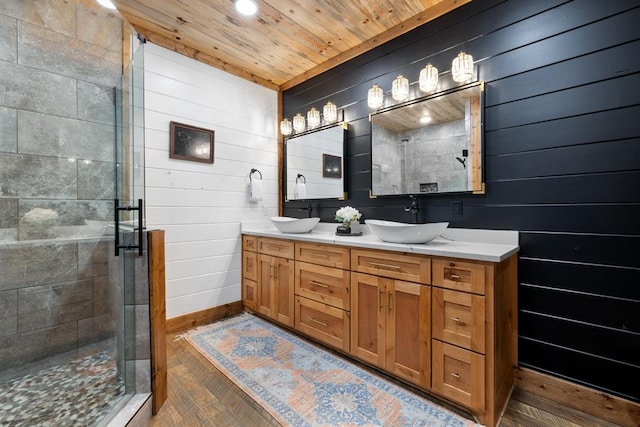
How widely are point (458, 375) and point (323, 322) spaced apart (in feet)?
3.30

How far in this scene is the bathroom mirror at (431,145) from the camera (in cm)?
196

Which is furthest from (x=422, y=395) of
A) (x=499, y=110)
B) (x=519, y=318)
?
(x=499, y=110)

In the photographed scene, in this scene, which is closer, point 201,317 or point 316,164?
point 201,317

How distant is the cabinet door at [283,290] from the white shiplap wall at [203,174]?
666 mm

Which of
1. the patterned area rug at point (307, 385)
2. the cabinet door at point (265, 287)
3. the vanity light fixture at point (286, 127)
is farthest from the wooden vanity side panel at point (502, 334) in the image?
the vanity light fixture at point (286, 127)

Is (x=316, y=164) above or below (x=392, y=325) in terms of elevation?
above

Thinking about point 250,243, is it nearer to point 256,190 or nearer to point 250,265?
point 250,265

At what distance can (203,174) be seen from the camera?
2801mm

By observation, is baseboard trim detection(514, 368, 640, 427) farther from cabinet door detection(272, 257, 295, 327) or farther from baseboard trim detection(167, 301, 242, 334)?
baseboard trim detection(167, 301, 242, 334)

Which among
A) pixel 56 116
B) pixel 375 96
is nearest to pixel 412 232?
pixel 375 96

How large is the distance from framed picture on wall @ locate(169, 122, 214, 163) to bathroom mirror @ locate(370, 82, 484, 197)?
163 cm

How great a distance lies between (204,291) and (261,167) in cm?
148

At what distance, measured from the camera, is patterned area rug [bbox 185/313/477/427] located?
1532mm

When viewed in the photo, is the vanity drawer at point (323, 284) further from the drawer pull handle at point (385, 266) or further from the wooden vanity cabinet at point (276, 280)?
the drawer pull handle at point (385, 266)
